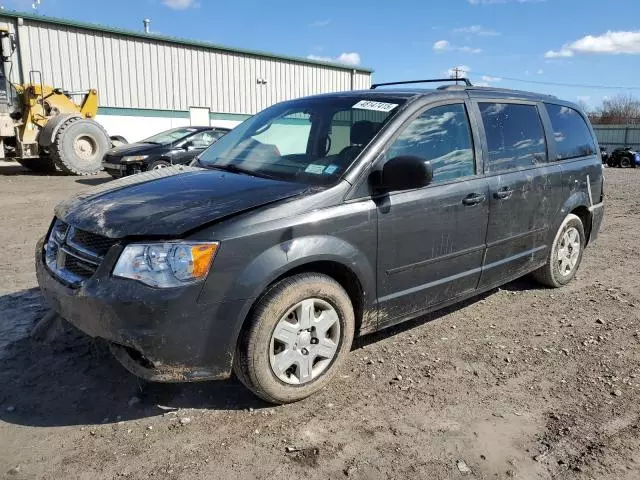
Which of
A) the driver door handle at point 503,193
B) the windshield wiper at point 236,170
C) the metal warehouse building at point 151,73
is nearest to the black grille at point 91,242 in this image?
the windshield wiper at point 236,170

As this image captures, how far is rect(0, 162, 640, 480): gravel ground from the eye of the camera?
101 inches

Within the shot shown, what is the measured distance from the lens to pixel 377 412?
301 centimetres

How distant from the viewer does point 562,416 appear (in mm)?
2988

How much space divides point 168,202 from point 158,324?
29.2 inches

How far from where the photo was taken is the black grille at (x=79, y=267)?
9.15ft

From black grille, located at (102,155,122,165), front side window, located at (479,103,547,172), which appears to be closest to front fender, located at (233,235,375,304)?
front side window, located at (479,103,547,172)

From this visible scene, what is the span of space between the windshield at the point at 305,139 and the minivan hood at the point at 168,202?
200 mm

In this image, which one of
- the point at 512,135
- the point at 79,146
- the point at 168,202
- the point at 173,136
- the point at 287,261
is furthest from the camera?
the point at 79,146

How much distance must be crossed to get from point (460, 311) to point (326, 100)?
2.12 meters

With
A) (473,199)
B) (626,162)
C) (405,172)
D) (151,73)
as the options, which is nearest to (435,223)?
(473,199)

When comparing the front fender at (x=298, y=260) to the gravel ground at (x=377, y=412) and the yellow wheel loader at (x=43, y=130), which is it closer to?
the gravel ground at (x=377, y=412)

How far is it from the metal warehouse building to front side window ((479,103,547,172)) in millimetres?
20876

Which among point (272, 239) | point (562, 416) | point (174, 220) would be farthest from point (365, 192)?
point (562, 416)

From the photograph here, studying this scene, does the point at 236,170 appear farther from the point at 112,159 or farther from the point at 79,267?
the point at 112,159
